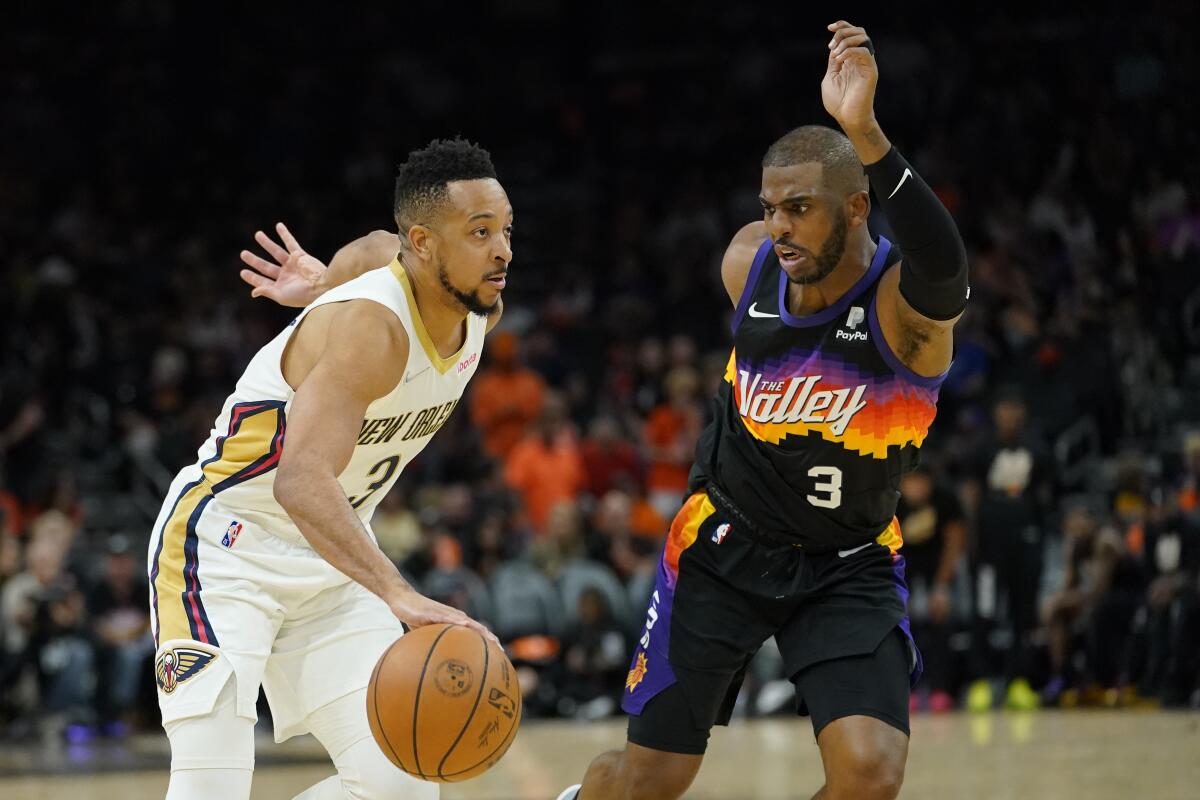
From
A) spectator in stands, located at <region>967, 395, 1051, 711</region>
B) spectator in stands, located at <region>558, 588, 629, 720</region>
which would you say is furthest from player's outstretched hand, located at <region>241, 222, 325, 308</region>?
spectator in stands, located at <region>967, 395, 1051, 711</region>

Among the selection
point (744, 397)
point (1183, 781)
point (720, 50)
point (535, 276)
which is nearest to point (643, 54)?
point (720, 50)

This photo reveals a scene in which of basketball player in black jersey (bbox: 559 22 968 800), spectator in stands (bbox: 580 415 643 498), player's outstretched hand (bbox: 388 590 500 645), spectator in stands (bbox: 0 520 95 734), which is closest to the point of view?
player's outstretched hand (bbox: 388 590 500 645)

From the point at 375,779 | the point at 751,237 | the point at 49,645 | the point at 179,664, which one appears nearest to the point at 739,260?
the point at 751,237

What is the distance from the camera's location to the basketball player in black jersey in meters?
4.40

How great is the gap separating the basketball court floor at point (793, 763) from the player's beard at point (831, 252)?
3.52m

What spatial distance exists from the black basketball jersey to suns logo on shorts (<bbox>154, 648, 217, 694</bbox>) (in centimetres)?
154

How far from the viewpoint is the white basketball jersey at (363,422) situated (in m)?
4.49

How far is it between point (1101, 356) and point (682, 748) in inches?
323

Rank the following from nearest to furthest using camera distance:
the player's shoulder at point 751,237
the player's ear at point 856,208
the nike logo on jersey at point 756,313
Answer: the player's ear at point 856,208 → the nike logo on jersey at point 756,313 → the player's shoulder at point 751,237

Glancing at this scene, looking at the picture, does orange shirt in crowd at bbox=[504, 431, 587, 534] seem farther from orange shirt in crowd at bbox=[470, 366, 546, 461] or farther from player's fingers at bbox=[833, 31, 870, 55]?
player's fingers at bbox=[833, 31, 870, 55]

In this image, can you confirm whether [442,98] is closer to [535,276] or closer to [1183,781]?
[535,276]

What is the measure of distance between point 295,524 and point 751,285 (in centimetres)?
146

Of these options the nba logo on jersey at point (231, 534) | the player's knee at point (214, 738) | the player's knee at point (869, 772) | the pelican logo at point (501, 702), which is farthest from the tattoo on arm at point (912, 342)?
the player's knee at point (214, 738)

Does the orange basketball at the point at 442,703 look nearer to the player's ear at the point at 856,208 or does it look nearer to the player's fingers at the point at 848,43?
the player's ear at the point at 856,208
